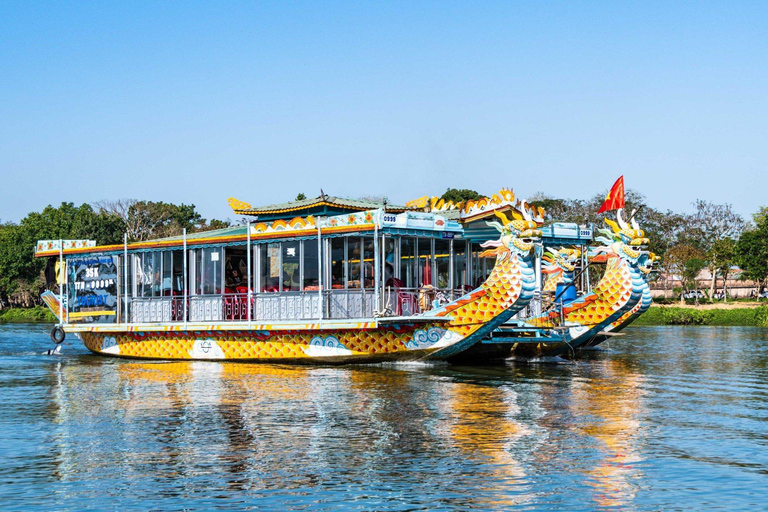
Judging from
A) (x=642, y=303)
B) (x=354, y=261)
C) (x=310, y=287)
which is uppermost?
(x=354, y=261)

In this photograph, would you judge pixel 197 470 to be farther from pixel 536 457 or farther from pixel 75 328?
pixel 75 328

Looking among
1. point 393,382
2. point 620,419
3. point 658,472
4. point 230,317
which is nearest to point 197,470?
point 658,472

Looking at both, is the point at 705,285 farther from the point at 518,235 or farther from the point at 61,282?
the point at 61,282

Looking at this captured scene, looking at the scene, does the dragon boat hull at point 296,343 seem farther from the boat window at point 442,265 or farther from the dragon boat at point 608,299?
the boat window at point 442,265

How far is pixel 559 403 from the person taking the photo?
1545 centimetres

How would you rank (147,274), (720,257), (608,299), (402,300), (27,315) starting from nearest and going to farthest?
(402,300) < (608,299) < (147,274) < (720,257) < (27,315)

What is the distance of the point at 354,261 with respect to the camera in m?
21.9

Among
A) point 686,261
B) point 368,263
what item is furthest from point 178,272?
point 686,261

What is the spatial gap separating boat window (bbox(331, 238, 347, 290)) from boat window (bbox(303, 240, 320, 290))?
427 mm

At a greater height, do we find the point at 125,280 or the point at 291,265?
the point at 291,265

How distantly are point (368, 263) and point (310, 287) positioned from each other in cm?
162

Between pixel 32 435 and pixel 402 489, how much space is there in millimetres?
6229

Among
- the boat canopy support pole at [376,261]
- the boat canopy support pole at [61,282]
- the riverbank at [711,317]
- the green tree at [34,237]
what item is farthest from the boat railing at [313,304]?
the green tree at [34,237]

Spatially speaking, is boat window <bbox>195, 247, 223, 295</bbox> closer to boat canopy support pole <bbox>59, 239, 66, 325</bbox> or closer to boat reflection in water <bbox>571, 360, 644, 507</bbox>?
boat canopy support pole <bbox>59, 239, 66, 325</bbox>
